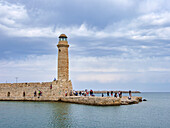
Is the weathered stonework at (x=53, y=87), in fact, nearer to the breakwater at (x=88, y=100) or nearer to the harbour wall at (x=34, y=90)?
the harbour wall at (x=34, y=90)

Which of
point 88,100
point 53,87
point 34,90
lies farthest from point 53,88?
point 88,100

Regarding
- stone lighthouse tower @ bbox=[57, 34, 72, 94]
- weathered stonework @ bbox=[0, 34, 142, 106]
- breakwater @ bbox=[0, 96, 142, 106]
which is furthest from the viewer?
stone lighthouse tower @ bbox=[57, 34, 72, 94]

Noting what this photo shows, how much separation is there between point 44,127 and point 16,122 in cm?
286

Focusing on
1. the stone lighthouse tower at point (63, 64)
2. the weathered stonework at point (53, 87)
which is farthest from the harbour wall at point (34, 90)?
the stone lighthouse tower at point (63, 64)

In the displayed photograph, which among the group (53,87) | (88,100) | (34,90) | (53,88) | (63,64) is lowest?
(88,100)

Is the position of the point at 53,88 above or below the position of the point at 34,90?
above

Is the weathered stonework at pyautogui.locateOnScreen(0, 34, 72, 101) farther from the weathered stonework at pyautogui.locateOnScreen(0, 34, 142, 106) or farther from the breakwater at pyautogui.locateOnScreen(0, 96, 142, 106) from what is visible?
the breakwater at pyautogui.locateOnScreen(0, 96, 142, 106)

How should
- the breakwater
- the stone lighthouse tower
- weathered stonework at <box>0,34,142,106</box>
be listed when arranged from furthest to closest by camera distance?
1. the stone lighthouse tower
2. weathered stonework at <box>0,34,142,106</box>
3. the breakwater

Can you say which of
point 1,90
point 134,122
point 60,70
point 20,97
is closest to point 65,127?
point 134,122

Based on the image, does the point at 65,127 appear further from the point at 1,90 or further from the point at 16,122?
the point at 1,90

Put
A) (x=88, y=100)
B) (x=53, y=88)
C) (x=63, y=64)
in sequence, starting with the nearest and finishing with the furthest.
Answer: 1. (x=88, y=100)
2. (x=53, y=88)
3. (x=63, y=64)

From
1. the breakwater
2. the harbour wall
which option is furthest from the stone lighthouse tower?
the breakwater

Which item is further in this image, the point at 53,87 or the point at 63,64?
the point at 63,64

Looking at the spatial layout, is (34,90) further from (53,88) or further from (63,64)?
(63,64)
